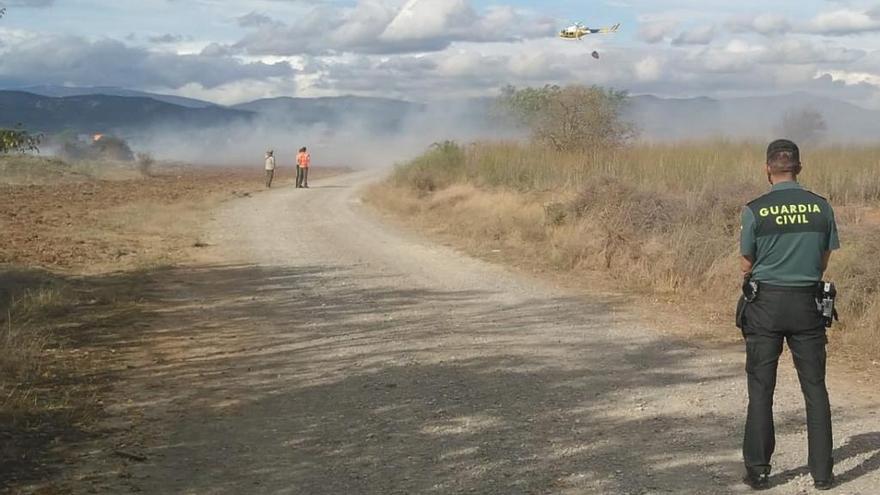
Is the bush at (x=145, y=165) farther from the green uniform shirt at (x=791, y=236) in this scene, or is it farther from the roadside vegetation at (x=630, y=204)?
the green uniform shirt at (x=791, y=236)

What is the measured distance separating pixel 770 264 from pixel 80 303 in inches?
327

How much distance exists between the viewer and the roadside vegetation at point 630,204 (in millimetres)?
11117

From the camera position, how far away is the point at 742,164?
18.3m

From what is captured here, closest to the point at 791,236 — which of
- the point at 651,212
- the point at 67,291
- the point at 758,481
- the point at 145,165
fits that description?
the point at 758,481

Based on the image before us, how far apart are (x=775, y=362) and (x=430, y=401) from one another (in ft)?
8.61

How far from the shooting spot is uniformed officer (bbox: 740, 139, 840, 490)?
5.23 metres

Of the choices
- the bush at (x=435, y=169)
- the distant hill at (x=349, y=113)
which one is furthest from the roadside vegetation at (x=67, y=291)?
the distant hill at (x=349, y=113)

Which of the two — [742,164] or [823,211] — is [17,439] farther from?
[742,164]

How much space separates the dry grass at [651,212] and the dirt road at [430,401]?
4.49 ft

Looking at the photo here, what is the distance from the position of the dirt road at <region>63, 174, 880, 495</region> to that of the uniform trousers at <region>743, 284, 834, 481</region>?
0.21 meters

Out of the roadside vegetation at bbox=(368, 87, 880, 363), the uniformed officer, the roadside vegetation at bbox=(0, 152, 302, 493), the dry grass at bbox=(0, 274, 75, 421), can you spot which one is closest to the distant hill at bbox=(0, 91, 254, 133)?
the roadside vegetation at bbox=(0, 152, 302, 493)

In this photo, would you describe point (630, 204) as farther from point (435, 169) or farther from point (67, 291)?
point (435, 169)

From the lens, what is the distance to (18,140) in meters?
7.59

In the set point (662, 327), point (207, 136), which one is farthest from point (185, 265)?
point (207, 136)
